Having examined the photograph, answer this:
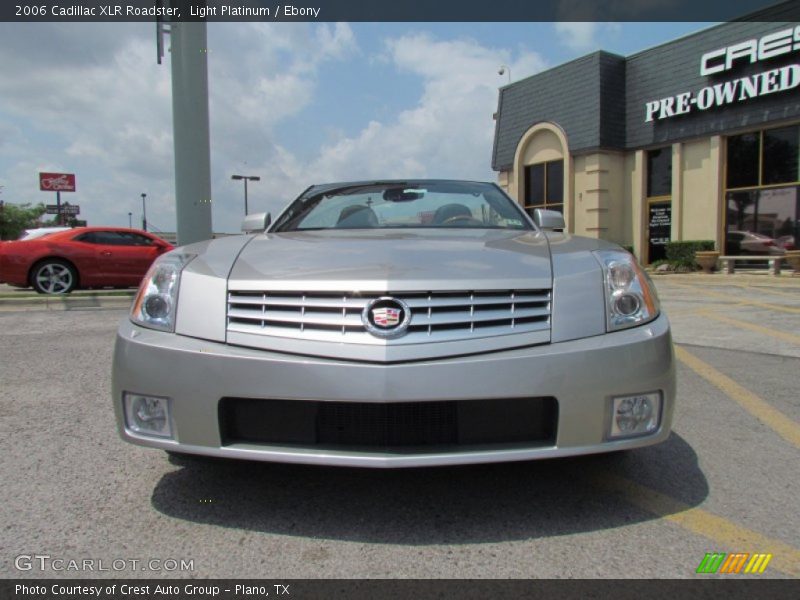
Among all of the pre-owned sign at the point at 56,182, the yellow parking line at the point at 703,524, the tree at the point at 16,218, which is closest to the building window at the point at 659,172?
the yellow parking line at the point at 703,524

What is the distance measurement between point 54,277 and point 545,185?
15.2 metres

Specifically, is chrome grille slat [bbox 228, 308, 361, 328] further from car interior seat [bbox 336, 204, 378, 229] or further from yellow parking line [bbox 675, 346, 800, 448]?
yellow parking line [bbox 675, 346, 800, 448]

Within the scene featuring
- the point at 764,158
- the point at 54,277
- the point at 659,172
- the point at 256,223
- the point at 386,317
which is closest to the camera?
the point at 386,317

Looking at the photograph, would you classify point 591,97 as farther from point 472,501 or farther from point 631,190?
point 472,501

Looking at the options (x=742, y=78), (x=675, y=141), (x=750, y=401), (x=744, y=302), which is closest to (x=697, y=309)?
(x=744, y=302)

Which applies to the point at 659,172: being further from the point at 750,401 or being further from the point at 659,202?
the point at 750,401

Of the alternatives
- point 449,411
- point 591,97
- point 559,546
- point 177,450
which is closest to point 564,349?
point 449,411

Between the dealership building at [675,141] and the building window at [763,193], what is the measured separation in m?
0.03

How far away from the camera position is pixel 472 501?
2.30m

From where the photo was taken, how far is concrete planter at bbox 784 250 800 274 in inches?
534

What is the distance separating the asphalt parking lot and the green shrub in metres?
14.0

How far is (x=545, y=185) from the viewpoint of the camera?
20656mm

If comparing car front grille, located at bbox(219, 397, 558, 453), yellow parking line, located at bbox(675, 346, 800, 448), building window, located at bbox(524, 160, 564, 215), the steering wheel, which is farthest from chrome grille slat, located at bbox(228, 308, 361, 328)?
building window, located at bbox(524, 160, 564, 215)
